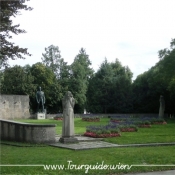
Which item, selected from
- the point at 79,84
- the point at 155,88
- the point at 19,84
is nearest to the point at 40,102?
the point at 19,84

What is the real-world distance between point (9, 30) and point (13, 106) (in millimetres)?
35289

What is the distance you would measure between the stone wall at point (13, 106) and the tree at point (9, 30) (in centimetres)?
3285

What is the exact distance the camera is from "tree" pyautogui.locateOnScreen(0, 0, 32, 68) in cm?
1006

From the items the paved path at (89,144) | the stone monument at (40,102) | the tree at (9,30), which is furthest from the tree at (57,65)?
the tree at (9,30)

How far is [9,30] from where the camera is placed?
10609 millimetres

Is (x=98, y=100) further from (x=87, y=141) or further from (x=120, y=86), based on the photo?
(x=87, y=141)

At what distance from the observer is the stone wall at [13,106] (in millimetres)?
43438

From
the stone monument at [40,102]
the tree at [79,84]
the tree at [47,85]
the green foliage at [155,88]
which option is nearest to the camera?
the green foliage at [155,88]

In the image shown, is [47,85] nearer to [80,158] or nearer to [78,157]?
[78,157]

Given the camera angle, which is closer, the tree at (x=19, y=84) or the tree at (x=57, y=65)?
the tree at (x=19, y=84)

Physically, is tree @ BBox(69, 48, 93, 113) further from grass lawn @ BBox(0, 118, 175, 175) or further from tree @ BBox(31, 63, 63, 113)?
grass lawn @ BBox(0, 118, 175, 175)

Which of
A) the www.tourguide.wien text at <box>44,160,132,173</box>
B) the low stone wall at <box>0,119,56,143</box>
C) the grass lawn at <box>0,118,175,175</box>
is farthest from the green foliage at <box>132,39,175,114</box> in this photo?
the www.tourguide.wien text at <box>44,160,132,173</box>

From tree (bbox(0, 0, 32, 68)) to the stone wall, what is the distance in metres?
32.9

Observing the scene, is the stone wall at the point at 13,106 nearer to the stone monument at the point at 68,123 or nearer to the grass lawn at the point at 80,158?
the stone monument at the point at 68,123
